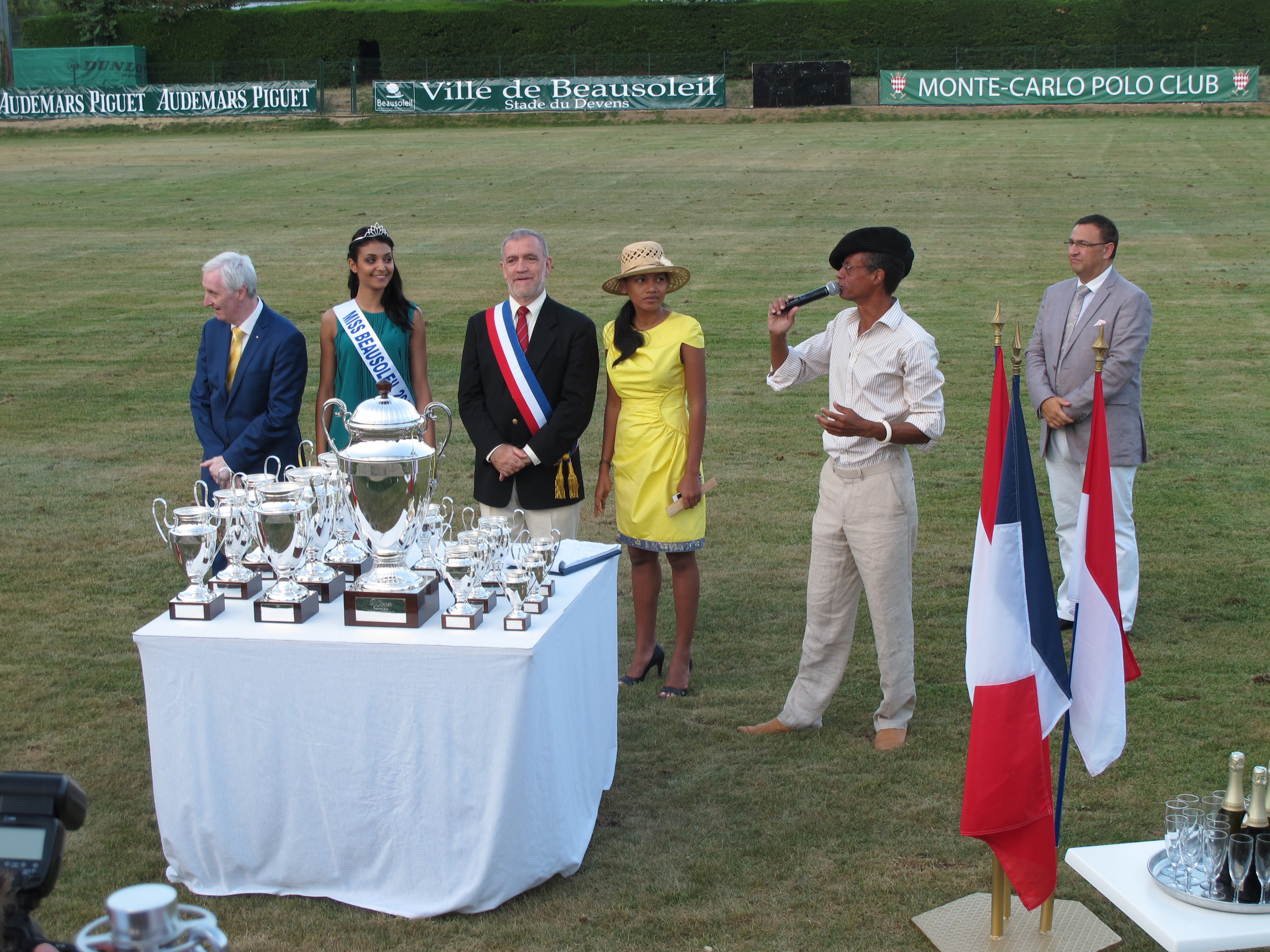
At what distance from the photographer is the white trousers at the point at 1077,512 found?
271 inches

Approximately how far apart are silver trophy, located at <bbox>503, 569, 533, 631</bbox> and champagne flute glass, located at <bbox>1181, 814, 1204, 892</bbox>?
2161 millimetres

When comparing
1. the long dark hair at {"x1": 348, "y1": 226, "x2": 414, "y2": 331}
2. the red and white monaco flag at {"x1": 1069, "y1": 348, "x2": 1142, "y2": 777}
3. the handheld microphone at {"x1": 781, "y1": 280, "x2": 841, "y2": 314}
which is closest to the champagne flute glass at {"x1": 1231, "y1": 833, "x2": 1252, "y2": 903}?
the red and white monaco flag at {"x1": 1069, "y1": 348, "x2": 1142, "y2": 777}

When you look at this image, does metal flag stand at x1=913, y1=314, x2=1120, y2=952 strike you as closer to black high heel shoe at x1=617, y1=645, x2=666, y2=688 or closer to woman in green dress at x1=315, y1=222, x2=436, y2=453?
black high heel shoe at x1=617, y1=645, x2=666, y2=688

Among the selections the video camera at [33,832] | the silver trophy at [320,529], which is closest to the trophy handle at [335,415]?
the silver trophy at [320,529]

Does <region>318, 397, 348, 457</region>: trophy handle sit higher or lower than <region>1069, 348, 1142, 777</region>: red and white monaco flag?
higher

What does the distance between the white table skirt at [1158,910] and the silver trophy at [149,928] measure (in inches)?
103

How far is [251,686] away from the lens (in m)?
4.48

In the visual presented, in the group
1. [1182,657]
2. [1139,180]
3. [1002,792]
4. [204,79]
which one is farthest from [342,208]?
[204,79]

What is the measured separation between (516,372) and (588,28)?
55.2 meters

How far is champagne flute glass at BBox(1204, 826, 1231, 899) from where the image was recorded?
3705 millimetres

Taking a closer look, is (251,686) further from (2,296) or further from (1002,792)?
(2,296)

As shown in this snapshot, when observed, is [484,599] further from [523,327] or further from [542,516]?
[523,327]

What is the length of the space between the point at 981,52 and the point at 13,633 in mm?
51819

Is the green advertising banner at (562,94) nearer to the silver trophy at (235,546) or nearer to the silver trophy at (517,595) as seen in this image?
the silver trophy at (235,546)
